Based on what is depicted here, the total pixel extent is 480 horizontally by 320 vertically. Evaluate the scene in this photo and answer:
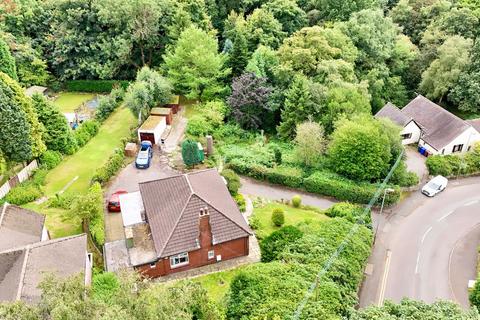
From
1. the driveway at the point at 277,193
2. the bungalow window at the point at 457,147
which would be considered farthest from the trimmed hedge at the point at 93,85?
the bungalow window at the point at 457,147

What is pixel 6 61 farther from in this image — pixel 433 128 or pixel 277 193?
pixel 433 128

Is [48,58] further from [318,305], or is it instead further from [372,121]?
[318,305]

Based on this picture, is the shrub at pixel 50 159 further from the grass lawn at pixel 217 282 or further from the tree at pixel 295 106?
the tree at pixel 295 106

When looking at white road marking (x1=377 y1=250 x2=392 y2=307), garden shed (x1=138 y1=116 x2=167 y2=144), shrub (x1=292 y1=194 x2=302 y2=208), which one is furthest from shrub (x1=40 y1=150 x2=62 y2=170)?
white road marking (x1=377 y1=250 x2=392 y2=307)

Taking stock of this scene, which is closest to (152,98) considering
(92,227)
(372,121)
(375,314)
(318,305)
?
(92,227)

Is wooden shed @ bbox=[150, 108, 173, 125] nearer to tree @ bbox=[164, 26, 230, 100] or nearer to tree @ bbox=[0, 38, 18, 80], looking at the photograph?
tree @ bbox=[164, 26, 230, 100]

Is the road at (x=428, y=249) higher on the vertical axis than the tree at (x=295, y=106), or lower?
lower
